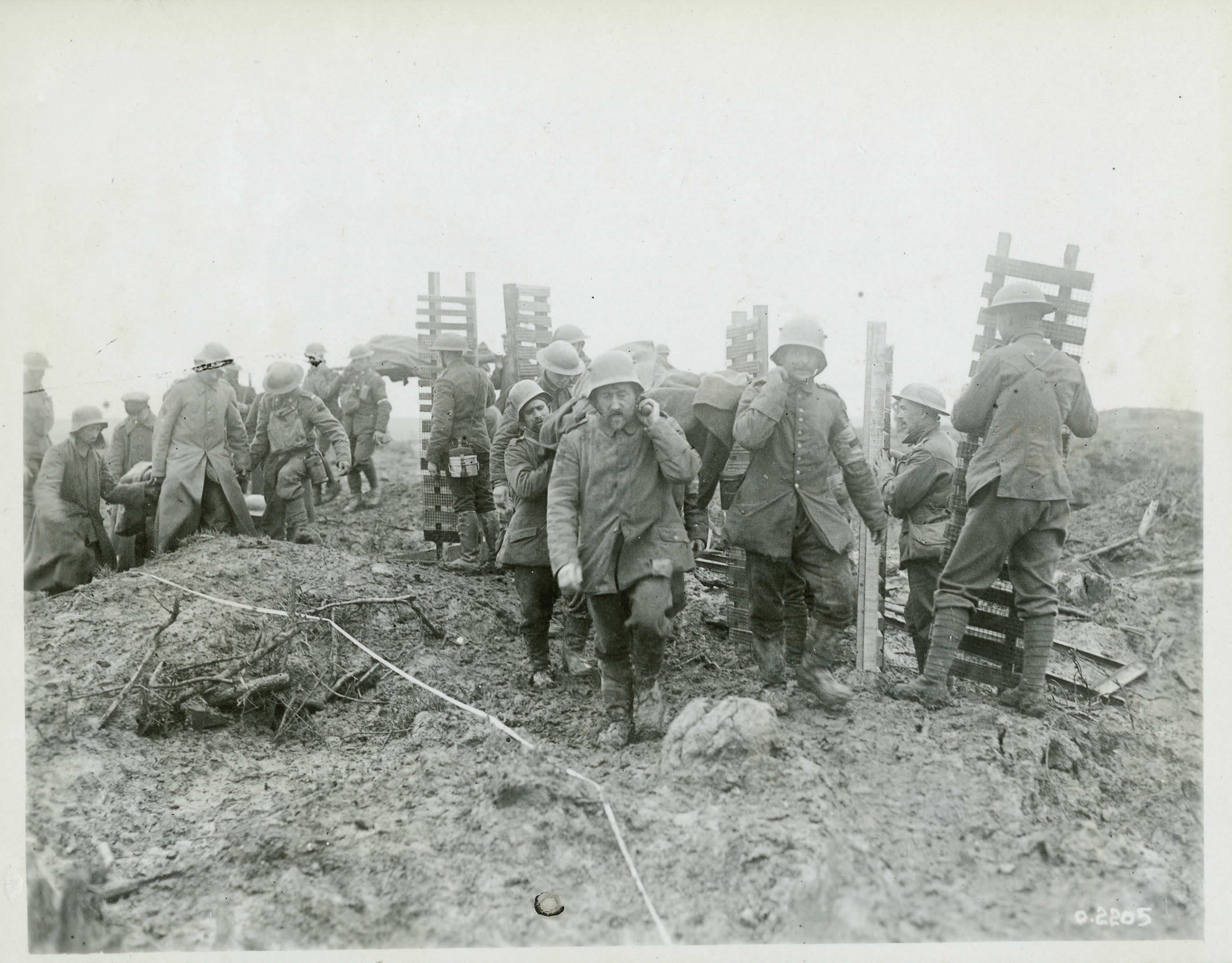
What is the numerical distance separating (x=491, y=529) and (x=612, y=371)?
3.38 meters

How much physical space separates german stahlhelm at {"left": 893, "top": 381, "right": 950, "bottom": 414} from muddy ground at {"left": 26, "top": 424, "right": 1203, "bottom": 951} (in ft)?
4.45

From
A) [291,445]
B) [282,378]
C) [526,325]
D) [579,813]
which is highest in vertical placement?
[526,325]

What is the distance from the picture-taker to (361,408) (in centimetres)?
987

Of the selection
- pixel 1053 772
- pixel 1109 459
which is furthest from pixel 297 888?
pixel 1109 459

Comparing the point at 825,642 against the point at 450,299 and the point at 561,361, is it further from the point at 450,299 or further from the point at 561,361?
the point at 450,299

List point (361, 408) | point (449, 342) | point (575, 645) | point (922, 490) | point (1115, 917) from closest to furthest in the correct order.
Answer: point (1115, 917) < point (922, 490) < point (575, 645) < point (449, 342) < point (361, 408)

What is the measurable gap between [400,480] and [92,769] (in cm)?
830

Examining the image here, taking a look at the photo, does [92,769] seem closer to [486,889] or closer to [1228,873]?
[486,889]

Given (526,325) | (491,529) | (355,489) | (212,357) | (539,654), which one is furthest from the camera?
(355,489)

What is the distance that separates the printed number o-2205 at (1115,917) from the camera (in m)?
3.25

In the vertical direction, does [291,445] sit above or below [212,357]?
below

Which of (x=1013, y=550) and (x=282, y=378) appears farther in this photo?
(x=282, y=378)

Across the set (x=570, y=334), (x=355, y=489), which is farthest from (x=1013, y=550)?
(x=355, y=489)

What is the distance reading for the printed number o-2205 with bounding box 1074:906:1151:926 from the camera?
10.6 feet
